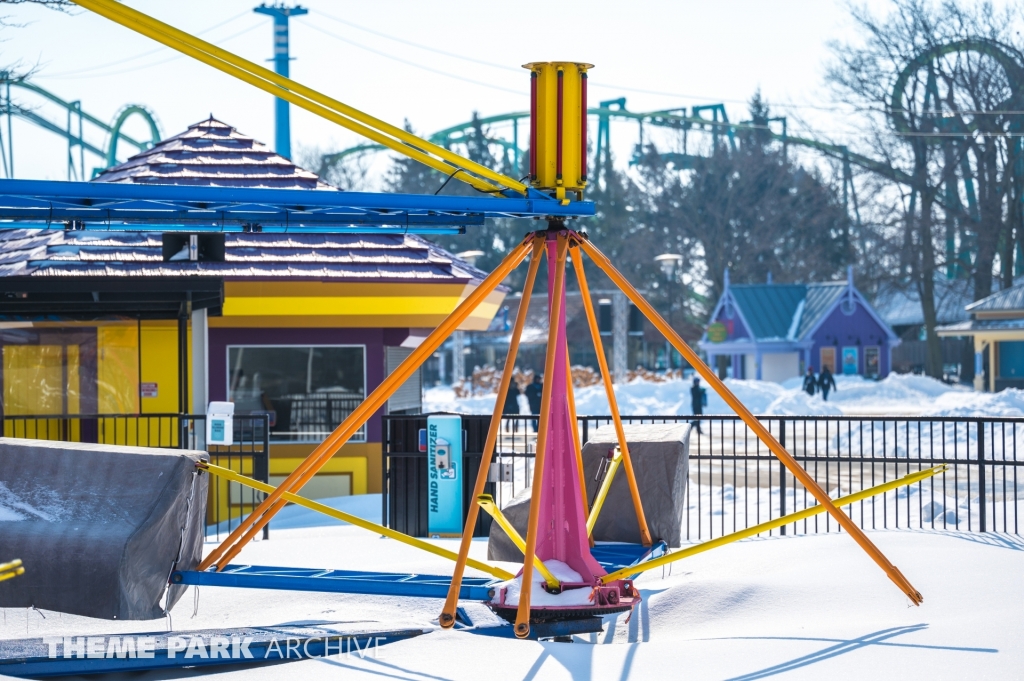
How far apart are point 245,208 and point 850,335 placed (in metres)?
46.8

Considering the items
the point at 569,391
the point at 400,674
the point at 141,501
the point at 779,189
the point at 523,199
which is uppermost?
the point at 779,189

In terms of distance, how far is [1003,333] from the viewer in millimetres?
42812

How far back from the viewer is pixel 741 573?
882cm

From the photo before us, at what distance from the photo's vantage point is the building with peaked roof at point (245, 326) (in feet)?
48.4

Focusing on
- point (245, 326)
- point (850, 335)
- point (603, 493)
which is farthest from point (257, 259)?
point (850, 335)

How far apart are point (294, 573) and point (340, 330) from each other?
26.8ft

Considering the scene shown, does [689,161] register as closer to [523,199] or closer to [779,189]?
[779,189]

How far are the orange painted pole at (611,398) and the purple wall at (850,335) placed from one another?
4383 cm

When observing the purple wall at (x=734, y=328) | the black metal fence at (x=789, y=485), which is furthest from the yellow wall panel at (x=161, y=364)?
the purple wall at (x=734, y=328)

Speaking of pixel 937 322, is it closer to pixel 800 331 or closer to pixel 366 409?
pixel 800 331

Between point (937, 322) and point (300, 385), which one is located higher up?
point (937, 322)

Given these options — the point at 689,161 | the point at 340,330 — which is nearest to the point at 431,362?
the point at 689,161

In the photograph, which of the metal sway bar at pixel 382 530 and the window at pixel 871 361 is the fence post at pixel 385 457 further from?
the window at pixel 871 361

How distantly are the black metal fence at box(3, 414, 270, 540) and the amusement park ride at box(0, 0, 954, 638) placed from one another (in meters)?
5.27
